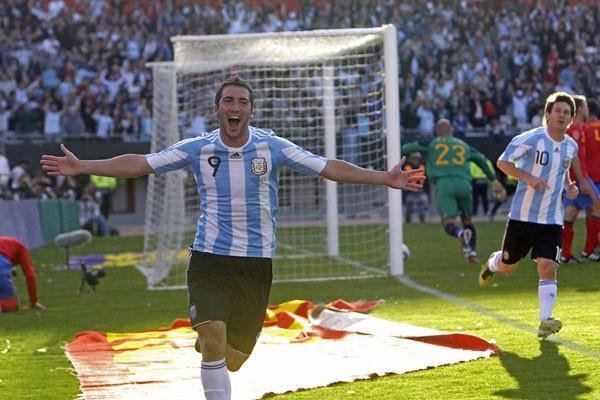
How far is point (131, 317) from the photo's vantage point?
12.8 metres

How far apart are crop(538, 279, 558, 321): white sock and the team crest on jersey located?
10.9 ft

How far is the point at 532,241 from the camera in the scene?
10016mm

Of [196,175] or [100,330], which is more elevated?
[196,175]

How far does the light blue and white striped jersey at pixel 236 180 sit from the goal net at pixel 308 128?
8587 millimetres

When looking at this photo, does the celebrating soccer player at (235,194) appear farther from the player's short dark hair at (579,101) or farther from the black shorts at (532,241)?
the player's short dark hair at (579,101)

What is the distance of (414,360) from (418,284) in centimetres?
626

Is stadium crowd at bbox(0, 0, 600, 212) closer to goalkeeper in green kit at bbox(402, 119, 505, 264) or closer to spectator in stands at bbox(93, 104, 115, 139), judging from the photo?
spectator in stands at bbox(93, 104, 115, 139)

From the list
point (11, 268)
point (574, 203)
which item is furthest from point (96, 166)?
point (574, 203)

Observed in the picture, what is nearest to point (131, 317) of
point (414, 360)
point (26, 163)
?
point (414, 360)

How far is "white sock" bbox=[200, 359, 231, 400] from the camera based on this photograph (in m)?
6.57

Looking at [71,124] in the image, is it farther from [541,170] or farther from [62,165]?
[62,165]

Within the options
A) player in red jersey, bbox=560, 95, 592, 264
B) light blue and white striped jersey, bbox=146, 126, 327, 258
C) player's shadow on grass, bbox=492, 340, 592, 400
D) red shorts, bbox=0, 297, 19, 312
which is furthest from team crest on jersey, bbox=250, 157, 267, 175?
player in red jersey, bbox=560, 95, 592, 264

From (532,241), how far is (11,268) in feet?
19.5

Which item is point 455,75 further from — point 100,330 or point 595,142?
point 100,330
